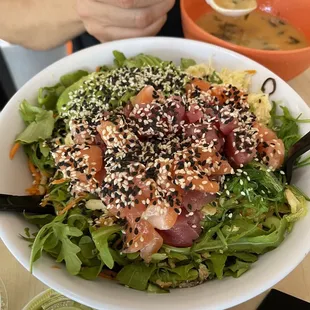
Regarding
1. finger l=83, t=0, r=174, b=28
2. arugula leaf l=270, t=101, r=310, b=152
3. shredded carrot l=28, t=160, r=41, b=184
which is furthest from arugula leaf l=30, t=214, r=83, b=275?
finger l=83, t=0, r=174, b=28

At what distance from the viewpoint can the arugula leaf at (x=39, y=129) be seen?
4.04ft

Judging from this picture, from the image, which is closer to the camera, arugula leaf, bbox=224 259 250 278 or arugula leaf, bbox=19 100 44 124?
arugula leaf, bbox=224 259 250 278

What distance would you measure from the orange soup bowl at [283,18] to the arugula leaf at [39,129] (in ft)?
1.94

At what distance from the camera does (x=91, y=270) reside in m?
1.03

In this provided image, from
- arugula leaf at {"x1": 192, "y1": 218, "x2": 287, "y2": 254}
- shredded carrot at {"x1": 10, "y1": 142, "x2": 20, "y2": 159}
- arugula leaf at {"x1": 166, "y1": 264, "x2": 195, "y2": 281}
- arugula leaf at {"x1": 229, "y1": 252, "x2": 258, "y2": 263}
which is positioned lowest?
arugula leaf at {"x1": 229, "y1": 252, "x2": 258, "y2": 263}

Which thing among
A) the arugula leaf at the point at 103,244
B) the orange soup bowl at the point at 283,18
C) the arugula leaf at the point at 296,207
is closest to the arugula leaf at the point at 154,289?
the arugula leaf at the point at 103,244

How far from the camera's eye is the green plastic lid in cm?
111

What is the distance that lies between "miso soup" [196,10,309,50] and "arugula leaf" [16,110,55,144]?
27.7 inches

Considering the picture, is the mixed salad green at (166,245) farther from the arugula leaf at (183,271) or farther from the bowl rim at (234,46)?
the bowl rim at (234,46)

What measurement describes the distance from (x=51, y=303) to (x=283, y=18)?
51.9 inches

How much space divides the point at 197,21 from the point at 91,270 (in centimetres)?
104

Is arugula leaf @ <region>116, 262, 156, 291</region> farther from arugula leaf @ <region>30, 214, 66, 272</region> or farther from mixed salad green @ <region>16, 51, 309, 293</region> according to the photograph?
arugula leaf @ <region>30, 214, 66, 272</region>

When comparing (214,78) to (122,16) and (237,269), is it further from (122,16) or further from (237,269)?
(237,269)

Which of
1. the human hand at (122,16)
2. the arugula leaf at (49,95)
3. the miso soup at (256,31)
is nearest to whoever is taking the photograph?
the arugula leaf at (49,95)
